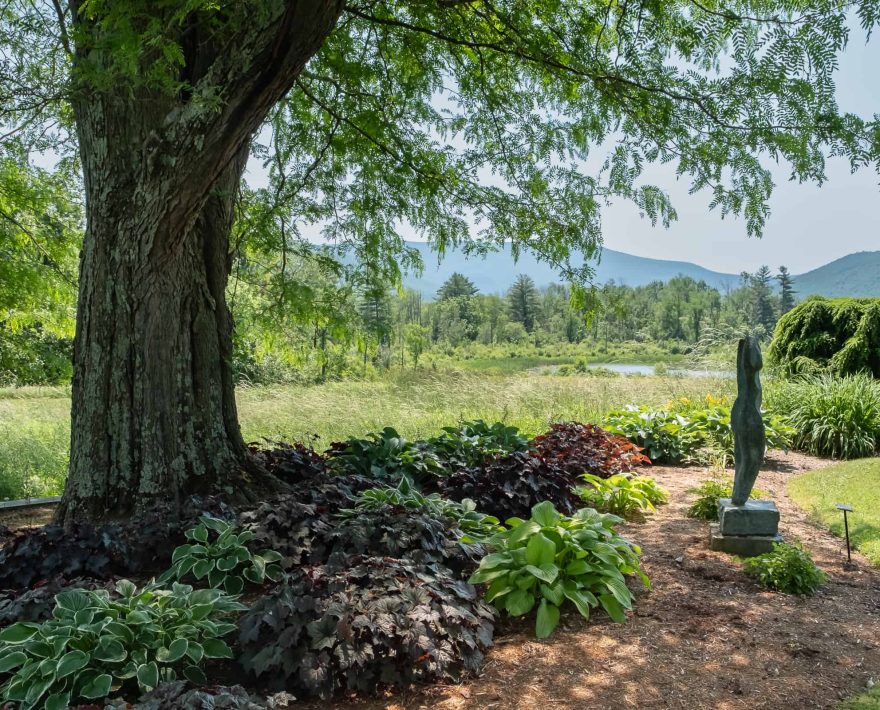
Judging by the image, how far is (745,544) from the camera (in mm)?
4844

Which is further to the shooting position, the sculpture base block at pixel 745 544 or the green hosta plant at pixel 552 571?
the sculpture base block at pixel 745 544

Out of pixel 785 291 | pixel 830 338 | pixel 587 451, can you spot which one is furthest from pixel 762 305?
pixel 587 451

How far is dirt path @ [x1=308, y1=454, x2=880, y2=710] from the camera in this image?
289cm

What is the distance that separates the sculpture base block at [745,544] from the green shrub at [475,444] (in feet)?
7.08

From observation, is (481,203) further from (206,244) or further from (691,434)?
(691,434)

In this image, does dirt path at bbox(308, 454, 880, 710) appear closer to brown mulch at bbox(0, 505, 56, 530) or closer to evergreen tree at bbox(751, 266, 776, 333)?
brown mulch at bbox(0, 505, 56, 530)

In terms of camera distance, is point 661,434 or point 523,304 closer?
point 661,434

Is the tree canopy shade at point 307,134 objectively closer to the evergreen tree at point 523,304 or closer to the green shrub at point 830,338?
the green shrub at point 830,338

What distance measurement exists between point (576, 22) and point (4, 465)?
763 cm

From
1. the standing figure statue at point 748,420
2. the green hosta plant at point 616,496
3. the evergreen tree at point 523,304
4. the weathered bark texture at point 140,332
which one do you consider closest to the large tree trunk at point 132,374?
the weathered bark texture at point 140,332

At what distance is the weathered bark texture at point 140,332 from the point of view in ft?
14.6

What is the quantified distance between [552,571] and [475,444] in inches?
123

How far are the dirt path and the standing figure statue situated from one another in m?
0.62

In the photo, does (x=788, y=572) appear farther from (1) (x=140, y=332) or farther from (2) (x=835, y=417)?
(2) (x=835, y=417)
